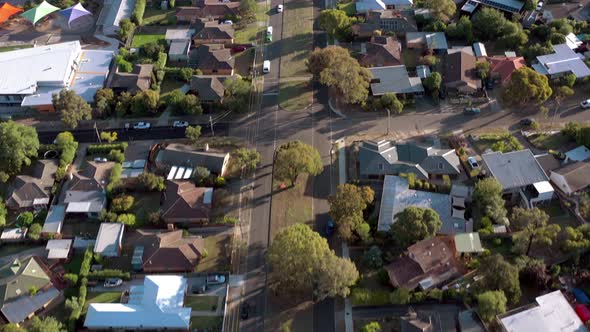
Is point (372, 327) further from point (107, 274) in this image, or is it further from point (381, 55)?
point (381, 55)

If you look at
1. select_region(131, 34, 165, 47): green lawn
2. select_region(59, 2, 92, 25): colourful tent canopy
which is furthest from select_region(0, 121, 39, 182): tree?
select_region(59, 2, 92, 25): colourful tent canopy

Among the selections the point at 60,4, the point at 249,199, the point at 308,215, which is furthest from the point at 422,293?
the point at 60,4

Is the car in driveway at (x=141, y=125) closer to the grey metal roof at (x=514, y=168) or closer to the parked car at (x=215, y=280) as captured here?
the parked car at (x=215, y=280)

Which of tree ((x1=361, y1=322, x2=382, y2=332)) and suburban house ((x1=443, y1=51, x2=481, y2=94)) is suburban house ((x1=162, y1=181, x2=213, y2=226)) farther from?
suburban house ((x1=443, y1=51, x2=481, y2=94))

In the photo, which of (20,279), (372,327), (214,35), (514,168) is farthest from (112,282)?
(214,35)

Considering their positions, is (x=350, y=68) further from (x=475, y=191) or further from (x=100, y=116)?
(x=100, y=116)

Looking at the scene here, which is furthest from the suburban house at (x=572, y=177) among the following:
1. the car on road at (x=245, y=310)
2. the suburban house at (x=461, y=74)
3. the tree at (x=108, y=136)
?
the tree at (x=108, y=136)

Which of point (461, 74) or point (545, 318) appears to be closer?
point (545, 318)
